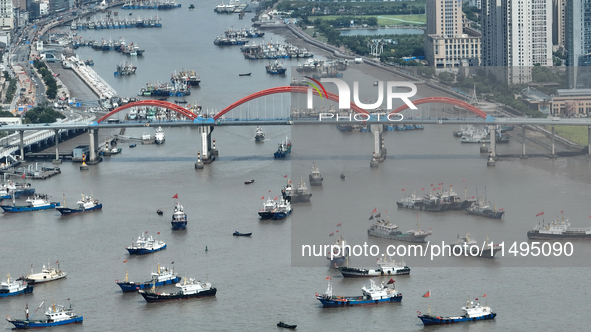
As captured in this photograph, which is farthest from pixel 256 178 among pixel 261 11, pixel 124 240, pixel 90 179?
pixel 261 11

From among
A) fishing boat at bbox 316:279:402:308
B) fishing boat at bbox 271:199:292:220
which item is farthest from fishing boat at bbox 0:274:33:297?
fishing boat at bbox 271:199:292:220

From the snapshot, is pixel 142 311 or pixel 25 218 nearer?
pixel 142 311

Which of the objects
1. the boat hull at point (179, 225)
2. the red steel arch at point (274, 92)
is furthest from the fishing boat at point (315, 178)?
the boat hull at point (179, 225)

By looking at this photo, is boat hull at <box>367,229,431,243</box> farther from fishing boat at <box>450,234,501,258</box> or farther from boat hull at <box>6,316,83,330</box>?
boat hull at <box>6,316,83,330</box>

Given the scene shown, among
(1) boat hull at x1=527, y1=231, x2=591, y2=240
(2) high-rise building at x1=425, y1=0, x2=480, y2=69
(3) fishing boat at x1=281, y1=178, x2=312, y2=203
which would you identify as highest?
(2) high-rise building at x1=425, y1=0, x2=480, y2=69

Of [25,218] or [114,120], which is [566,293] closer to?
[25,218]

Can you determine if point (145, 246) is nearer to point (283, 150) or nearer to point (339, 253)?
point (339, 253)

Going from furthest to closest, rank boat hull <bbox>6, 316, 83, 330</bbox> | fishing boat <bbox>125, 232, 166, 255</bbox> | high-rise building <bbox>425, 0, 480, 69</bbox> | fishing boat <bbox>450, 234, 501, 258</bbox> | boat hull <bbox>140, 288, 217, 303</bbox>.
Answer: high-rise building <bbox>425, 0, 480, 69</bbox>
fishing boat <bbox>125, 232, 166, 255</bbox>
fishing boat <bbox>450, 234, 501, 258</bbox>
boat hull <bbox>140, 288, 217, 303</bbox>
boat hull <bbox>6, 316, 83, 330</bbox>
